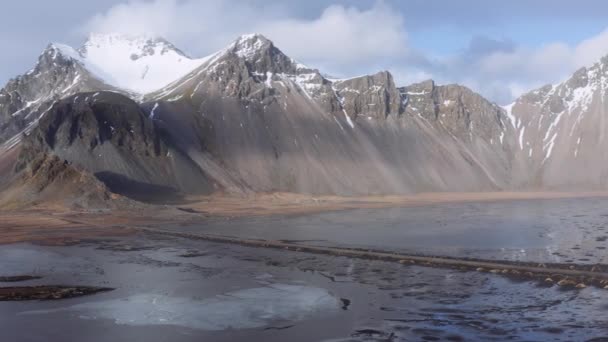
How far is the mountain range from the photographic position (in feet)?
341

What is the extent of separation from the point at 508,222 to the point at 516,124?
13601 cm

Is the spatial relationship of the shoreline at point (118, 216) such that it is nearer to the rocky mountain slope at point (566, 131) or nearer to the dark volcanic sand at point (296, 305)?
the dark volcanic sand at point (296, 305)

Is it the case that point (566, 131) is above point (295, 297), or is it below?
above

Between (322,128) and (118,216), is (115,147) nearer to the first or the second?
(118,216)

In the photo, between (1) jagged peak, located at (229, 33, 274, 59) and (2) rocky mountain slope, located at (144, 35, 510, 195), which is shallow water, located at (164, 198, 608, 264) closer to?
(2) rocky mountain slope, located at (144, 35, 510, 195)

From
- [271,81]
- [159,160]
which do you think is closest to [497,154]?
[271,81]

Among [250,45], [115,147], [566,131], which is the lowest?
[115,147]

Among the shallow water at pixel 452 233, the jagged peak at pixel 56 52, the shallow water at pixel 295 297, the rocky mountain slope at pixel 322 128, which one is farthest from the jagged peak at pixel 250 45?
the shallow water at pixel 295 297

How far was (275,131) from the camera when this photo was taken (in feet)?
427

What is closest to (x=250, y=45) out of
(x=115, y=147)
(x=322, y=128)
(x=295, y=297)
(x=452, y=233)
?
(x=322, y=128)

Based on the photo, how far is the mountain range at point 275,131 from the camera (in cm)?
10406

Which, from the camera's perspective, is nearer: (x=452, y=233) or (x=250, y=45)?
(x=452, y=233)

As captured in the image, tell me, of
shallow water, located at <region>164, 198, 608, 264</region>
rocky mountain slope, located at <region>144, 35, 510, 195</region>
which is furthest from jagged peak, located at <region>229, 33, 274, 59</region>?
shallow water, located at <region>164, 198, 608, 264</region>

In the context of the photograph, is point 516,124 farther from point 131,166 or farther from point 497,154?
point 131,166
